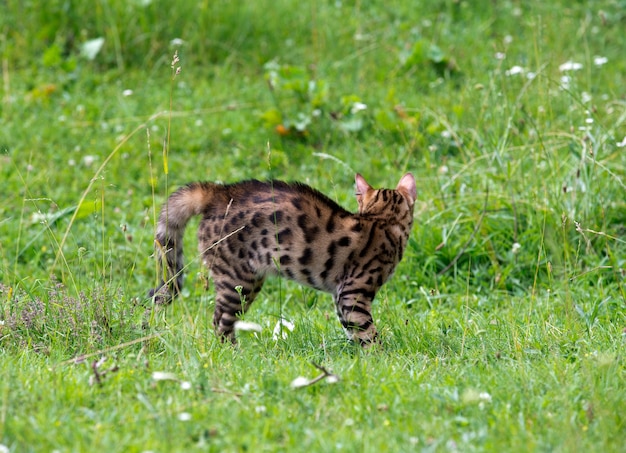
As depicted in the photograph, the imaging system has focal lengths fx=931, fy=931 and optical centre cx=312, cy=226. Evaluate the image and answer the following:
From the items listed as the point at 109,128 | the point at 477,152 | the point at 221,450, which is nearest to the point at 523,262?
the point at 477,152

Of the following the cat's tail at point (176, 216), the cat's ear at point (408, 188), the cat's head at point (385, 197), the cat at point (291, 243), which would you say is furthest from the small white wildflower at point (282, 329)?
the cat's ear at point (408, 188)

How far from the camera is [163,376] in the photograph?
14.2ft

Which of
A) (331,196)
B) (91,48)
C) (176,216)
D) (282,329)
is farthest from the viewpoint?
(91,48)

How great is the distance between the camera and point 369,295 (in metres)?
5.86

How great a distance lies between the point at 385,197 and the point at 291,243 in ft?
2.38

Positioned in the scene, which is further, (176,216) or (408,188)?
(408,188)

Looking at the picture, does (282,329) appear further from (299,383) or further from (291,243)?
(299,383)

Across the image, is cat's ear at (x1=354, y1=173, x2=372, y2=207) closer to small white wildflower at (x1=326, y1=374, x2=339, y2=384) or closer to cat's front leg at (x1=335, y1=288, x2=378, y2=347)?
cat's front leg at (x1=335, y1=288, x2=378, y2=347)

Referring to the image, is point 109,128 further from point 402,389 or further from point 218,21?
point 402,389

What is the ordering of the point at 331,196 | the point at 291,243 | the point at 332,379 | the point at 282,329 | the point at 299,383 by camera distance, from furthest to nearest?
the point at 331,196
the point at 291,243
the point at 282,329
the point at 332,379
the point at 299,383

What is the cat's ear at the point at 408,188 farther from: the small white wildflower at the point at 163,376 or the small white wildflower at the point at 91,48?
the small white wildflower at the point at 91,48

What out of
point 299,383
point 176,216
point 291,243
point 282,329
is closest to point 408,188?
point 291,243

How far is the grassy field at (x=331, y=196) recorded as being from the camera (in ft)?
13.9

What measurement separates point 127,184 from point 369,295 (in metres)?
3.74
